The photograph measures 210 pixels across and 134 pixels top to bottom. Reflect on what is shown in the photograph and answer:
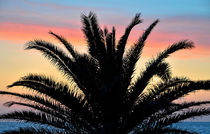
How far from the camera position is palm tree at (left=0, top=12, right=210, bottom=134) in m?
12.3

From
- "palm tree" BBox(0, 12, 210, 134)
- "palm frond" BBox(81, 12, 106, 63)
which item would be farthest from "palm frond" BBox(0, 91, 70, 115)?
"palm frond" BBox(81, 12, 106, 63)

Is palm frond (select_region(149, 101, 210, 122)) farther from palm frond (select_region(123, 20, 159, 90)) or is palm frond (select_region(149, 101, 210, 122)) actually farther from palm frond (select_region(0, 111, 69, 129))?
palm frond (select_region(0, 111, 69, 129))

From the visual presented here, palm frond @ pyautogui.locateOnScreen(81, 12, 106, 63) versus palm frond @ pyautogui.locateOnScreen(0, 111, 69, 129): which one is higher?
palm frond @ pyautogui.locateOnScreen(81, 12, 106, 63)

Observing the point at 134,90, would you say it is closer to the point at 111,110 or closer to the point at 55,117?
the point at 111,110

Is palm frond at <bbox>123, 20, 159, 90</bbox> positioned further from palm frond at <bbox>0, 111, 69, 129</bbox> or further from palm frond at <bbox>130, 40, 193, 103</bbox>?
palm frond at <bbox>0, 111, 69, 129</bbox>

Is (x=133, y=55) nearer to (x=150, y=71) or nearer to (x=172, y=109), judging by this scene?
(x=150, y=71)

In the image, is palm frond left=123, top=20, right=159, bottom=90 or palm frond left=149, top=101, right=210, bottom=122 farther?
palm frond left=123, top=20, right=159, bottom=90

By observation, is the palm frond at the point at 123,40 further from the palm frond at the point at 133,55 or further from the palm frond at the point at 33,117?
the palm frond at the point at 33,117

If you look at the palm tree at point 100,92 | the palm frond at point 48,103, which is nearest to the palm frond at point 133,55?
the palm tree at point 100,92

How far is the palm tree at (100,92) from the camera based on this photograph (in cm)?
1231

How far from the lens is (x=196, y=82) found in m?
12.4

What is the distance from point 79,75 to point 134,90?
5.88 feet

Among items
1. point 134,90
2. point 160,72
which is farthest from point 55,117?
point 160,72

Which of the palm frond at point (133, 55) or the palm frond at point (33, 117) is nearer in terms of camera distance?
the palm frond at point (33, 117)
